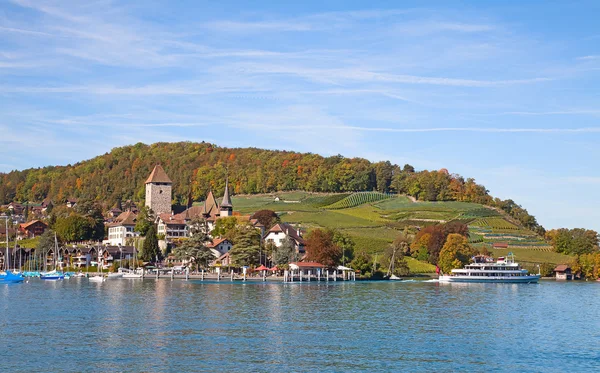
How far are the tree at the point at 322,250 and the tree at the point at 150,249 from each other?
2446 cm

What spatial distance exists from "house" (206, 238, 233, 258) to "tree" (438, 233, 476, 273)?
31.1 m

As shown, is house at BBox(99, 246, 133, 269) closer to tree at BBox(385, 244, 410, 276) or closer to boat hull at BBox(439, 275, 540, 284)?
tree at BBox(385, 244, 410, 276)

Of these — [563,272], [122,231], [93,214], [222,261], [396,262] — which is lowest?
[563,272]

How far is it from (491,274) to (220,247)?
38868mm

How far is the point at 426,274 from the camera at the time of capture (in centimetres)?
11069

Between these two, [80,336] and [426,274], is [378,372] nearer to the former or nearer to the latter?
[80,336]

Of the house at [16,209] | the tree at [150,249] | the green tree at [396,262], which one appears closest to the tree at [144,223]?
the tree at [150,249]

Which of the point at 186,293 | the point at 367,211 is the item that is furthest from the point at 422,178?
the point at 186,293

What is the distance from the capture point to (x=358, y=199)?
15750 cm

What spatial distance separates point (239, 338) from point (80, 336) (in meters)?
8.28

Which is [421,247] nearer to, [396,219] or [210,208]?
[396,219]

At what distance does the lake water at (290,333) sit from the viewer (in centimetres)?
3303

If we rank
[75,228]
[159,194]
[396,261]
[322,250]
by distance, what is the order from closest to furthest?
[322,250] → [396,261] → [75,228] → [159,194]

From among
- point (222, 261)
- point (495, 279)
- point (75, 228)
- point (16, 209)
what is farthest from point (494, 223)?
point (16, 209)
